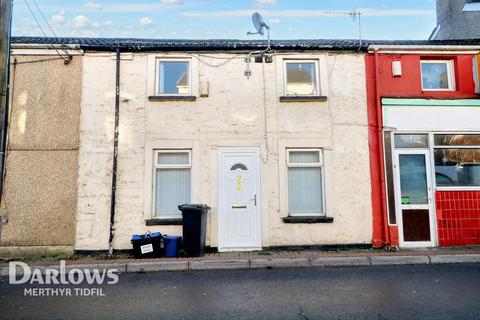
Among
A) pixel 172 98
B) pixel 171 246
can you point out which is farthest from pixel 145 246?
pixel 172 98

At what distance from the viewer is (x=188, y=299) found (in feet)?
17.9

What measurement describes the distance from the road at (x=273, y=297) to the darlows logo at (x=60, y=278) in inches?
8.9

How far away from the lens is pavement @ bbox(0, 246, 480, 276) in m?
7.60

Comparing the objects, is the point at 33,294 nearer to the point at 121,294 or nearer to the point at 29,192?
the point at 121,294

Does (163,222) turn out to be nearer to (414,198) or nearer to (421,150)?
(414,198)

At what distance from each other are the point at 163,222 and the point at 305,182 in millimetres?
4057

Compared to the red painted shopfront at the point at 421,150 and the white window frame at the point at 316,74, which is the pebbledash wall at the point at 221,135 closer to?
the white window frame at the point at 316,74

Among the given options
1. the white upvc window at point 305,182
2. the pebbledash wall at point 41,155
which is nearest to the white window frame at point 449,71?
the white upvc window at point 305,182

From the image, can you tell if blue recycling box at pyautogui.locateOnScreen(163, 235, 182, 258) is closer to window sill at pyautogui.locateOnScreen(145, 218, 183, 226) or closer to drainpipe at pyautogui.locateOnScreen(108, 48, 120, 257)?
window sill at pyautogui.locateOnScreen(145, 218, 183, 226)

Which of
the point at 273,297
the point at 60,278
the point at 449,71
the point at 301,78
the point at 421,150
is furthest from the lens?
the point at 449,71

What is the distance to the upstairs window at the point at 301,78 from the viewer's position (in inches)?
389

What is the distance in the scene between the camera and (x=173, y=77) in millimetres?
9828

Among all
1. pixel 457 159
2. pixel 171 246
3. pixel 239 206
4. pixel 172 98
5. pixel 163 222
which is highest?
Answer: pixel 172 98

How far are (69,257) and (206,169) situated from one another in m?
4.07
